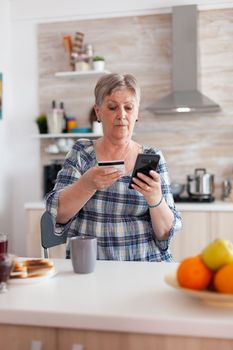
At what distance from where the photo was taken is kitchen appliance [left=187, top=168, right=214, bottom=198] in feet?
12.4

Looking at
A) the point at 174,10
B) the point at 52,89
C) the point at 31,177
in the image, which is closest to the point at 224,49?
the point at 174,10

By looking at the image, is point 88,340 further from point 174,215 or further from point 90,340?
point 174,215

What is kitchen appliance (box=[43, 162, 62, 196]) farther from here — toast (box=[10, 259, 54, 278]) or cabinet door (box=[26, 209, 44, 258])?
toast (box=[10, 259, 54, 278])

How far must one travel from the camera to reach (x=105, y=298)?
4.00ft

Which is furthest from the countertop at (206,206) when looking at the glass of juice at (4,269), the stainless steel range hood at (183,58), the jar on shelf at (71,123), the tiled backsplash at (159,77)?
the glass of juice at (4,269)

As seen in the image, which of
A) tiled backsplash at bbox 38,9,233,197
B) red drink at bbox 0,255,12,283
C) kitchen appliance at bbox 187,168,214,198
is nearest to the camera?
red drink at bbox 0,255,12,283

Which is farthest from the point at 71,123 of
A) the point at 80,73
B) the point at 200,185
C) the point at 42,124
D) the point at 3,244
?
the point at 3,244

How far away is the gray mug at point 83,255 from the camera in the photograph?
1483 mm

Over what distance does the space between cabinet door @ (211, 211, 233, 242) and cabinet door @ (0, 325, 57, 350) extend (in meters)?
2.57

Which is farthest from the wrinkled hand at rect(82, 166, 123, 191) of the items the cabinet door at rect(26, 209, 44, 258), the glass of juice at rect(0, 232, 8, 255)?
the cabinet door at rect(26, 209, 44, 258)

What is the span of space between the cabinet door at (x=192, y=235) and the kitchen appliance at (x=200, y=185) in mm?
226

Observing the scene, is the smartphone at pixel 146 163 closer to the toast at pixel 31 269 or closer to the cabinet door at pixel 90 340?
the toast at pixel 31 269

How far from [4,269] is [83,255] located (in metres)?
0.27

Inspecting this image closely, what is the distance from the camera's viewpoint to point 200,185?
12.5 ft
